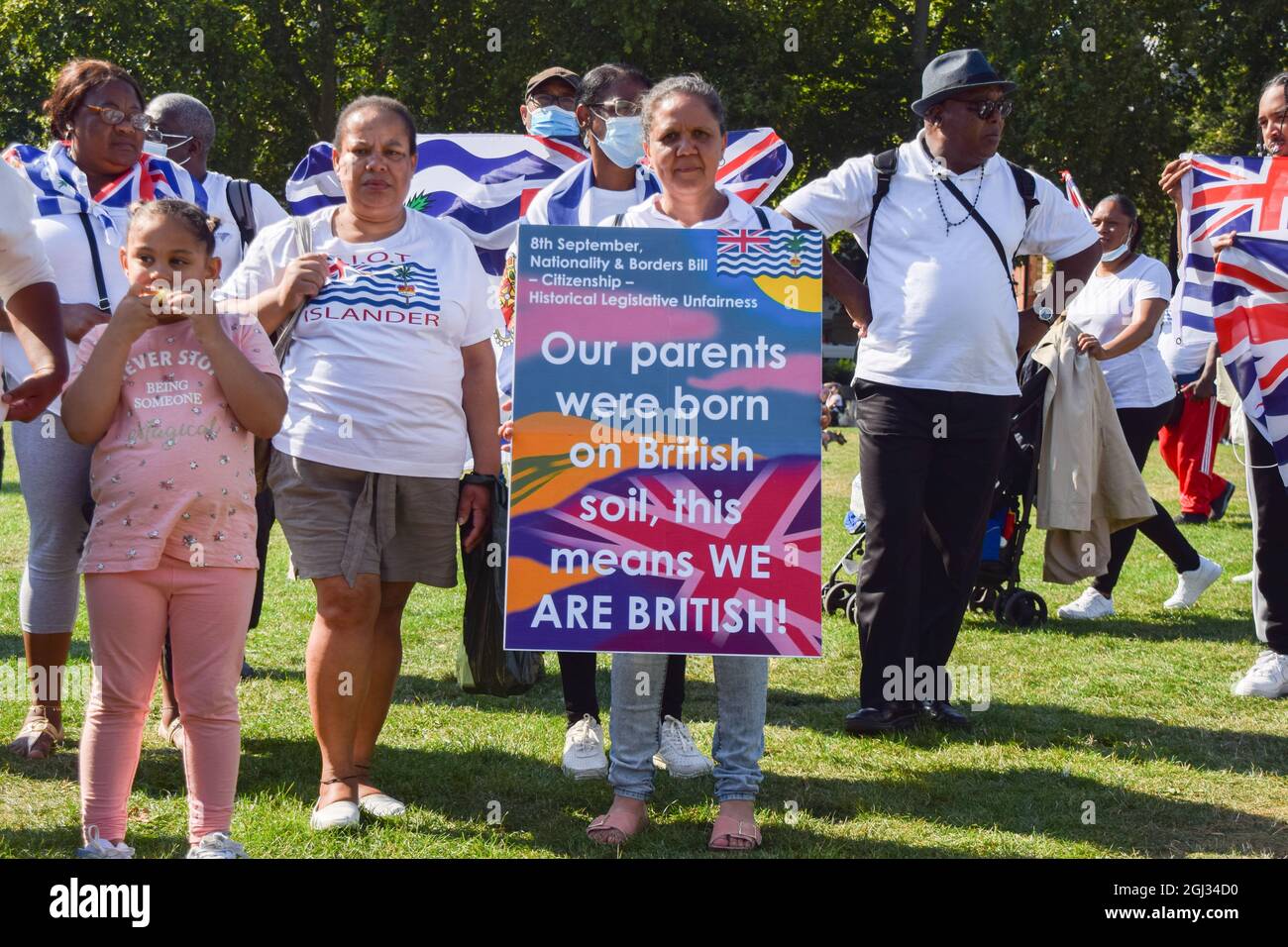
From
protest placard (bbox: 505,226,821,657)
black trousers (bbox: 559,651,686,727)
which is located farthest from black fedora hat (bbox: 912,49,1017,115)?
black trousers (bbox: 559,651,686,727)

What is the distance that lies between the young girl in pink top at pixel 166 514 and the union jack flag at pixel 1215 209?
3.97 m

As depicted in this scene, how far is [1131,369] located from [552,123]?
418 centimetres

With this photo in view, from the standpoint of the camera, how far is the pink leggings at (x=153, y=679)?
12.2ft

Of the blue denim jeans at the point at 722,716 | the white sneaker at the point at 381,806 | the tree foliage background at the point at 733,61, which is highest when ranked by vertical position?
the tree foliage background at the point at 733,61

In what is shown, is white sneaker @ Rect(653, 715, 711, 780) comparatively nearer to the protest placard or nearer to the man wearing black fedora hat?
the man wearing black fedora hat

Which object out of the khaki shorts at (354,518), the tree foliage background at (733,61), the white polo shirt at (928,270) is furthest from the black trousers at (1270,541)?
the tree foliage background at (733,61)

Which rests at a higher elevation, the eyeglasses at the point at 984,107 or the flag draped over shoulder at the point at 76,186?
the eyeglasses at the point at 984,107

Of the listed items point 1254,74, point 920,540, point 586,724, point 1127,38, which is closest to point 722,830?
A: point 586,724

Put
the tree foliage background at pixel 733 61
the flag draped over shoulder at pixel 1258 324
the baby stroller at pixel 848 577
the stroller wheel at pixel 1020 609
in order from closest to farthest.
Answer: the flag draped over shoulder at pixel 1258 324
the stroller wheel at pixel 1020 609
the baby stroller at pixel 848 577
the tree foliage background at pixel 733 61

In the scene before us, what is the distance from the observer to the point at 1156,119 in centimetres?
2970

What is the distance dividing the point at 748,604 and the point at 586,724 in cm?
127

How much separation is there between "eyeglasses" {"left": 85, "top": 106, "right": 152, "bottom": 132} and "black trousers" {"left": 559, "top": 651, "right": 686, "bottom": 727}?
7.40ft

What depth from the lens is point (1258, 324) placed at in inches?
234

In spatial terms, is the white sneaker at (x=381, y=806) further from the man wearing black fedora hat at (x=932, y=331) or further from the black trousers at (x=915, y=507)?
the black trousers at (x=915, y=507)
